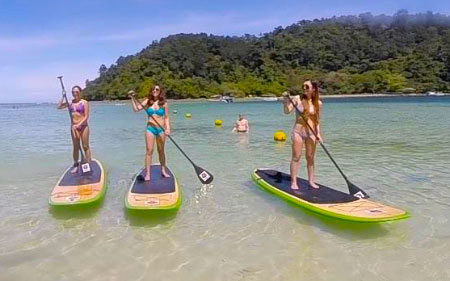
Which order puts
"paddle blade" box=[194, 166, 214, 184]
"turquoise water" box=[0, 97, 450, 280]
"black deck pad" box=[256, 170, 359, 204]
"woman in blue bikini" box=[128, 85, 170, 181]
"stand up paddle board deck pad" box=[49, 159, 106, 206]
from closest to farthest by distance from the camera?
"turquoise water" box=[0, 97, 450, 280]
"black deck pad" box=[256, 170, 359, 204]
"stand up paddle board deck pad" box=[49, 159, 106, 206]
"woman in blue bikini" box=[128, 85, 170, 181]
"paddle blade" box=[194, 166, 214, 184]

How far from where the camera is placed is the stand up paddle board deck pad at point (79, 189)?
7223mm

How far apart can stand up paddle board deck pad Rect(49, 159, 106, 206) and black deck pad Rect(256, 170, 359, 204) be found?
3.10 m

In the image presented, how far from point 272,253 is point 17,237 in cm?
346

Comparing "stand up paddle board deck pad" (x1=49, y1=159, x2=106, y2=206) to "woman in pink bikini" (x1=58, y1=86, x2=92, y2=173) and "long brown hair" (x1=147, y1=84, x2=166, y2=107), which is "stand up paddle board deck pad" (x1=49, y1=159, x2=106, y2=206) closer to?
"woman in pink bikini" (x1=58, y1=86, x2=92, y2=173)

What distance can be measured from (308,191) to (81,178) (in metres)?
4.26

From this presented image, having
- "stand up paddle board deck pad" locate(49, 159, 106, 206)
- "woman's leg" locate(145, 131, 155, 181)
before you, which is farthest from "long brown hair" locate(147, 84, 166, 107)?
"stand up paddle board deck pad" locate(49, 159, 106, 206)

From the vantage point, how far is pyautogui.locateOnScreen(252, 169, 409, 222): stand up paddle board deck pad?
239 inches

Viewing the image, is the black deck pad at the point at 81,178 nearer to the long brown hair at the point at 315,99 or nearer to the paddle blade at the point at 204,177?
the paddle blade at the point at 204,177

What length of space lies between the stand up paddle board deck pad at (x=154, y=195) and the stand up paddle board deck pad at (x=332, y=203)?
5.93 ft

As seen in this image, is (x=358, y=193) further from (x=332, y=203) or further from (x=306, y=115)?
(x=306, y=115)

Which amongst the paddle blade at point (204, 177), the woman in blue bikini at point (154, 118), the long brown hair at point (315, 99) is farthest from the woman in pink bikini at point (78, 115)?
the long brown hair at point (315, 99)

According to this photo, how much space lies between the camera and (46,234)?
636cm

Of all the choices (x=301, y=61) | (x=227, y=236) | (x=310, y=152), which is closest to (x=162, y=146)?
(x=310, y=152)

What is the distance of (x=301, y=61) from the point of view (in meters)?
137
